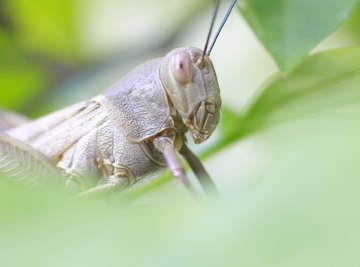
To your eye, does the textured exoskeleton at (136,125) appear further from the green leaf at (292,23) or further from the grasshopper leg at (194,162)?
the green leaf at (292,23)

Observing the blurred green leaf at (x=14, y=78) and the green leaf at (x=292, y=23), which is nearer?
the green leaf at (x=292, y=23)

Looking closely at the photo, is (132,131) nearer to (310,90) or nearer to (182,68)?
(182,68)

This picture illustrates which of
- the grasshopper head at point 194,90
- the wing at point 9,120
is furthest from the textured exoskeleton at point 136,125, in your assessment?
the wing at point 9,120

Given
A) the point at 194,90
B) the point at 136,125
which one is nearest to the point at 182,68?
the point at 194,90

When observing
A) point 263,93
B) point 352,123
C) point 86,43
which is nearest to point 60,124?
point 263,93

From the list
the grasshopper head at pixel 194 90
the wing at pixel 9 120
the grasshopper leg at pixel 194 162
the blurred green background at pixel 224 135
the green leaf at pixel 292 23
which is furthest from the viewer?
the wing at pixel 9 120

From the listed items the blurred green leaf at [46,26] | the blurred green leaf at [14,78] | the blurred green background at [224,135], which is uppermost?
the blurred green leaf at [46,26]
